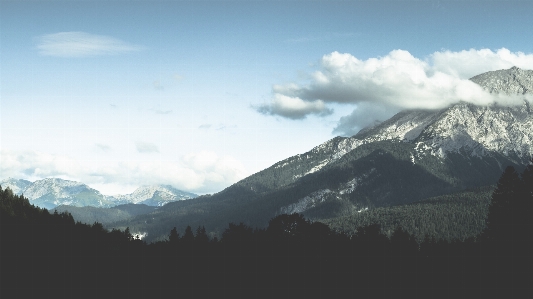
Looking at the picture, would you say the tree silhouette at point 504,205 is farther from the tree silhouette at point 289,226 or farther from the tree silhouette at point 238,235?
the tree silhouette at point 238,235

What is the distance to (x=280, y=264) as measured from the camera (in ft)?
330

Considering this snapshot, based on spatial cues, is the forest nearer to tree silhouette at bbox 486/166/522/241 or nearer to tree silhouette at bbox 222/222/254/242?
tree silhouette at bbox 486/166/522/241

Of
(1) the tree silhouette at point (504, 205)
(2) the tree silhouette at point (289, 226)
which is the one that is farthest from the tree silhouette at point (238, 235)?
(1) the tree silhouette at point (504, 205)

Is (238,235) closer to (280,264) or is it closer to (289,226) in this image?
(289,226)

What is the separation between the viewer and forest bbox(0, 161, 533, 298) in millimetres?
79938

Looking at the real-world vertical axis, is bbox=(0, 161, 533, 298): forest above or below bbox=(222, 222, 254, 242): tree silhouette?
below

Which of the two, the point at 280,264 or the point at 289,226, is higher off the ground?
the point at 289,226

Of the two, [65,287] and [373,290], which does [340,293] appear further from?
[65,287]

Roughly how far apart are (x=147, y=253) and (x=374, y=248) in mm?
50644

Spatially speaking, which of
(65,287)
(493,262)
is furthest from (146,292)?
(493,262)

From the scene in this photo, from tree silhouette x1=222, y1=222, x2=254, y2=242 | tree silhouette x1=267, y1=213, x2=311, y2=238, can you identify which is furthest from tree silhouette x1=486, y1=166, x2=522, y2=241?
tree silhouette x1=222, y1=222, x2=254, y2=242

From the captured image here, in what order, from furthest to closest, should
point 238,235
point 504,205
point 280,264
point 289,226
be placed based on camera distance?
point 289,226 < point 238,235 < point 280,264 < point 504,205

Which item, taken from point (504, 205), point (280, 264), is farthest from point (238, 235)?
point (504, 205)

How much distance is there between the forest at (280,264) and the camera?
3147 inches
